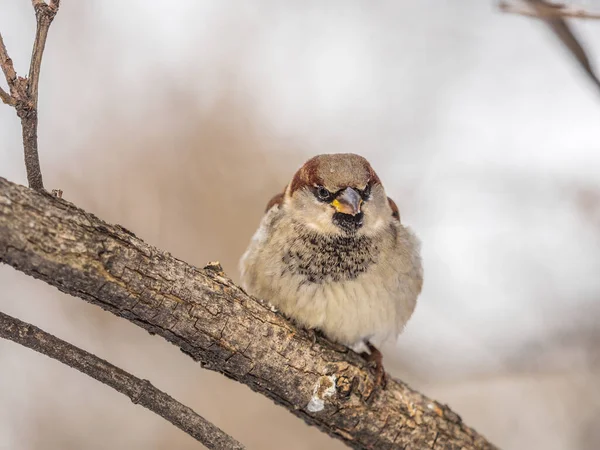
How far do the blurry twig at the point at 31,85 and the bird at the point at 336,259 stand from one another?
1.08 metres

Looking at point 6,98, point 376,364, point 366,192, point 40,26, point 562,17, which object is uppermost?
point 366,192

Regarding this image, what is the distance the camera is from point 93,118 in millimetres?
4082

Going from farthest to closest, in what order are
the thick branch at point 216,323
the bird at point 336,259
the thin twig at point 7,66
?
the bird at point 336,259
the thick branch at point 216,323
the thin twig at point 7,66

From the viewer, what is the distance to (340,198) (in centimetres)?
250

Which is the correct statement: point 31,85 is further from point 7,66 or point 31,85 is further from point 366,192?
point 366,192

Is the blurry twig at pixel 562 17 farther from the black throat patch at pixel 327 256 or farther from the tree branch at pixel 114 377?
the tree branch at pixel 114 377

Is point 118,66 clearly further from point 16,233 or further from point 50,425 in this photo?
point 16,233

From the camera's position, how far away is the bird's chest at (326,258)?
248cm

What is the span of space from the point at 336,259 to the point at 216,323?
62 cm

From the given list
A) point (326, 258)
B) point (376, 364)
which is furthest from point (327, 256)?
point (376, 364)

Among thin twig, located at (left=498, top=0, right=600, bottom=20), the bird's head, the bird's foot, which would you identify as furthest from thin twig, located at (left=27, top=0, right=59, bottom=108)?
the bird's foot

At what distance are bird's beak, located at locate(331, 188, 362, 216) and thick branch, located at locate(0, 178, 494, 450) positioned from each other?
1.53 feet

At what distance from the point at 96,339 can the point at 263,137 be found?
165 centimetres

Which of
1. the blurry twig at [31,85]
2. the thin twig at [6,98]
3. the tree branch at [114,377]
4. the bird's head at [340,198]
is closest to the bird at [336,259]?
the bird's head at [340,198]
